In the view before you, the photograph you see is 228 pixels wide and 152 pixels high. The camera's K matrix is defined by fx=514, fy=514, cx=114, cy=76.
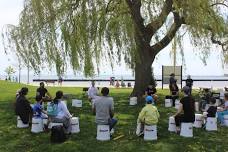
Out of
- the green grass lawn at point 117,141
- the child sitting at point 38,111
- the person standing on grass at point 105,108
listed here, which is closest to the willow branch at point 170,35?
the green grass lawn at point 117,141

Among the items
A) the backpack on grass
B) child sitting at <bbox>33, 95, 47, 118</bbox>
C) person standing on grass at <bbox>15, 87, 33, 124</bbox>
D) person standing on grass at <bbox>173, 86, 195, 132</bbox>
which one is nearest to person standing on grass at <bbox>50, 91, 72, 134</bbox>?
the backpack on grass

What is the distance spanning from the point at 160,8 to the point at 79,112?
612 cm

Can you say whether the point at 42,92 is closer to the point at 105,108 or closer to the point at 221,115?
the point at 105,108

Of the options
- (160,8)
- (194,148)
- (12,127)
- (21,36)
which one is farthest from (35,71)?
(194,148)

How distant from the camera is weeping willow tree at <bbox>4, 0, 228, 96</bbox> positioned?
68.6ft

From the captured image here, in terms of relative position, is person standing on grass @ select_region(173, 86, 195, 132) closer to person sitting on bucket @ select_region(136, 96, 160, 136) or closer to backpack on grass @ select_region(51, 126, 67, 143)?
person sitting on bucket @ select_region(136, 96, 160, 136)

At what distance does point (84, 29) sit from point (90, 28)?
259 mm

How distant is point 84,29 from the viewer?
21016 mm

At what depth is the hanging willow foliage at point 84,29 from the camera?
20.9 meters

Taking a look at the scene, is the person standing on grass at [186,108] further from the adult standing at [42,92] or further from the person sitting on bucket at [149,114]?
the adult standing at [42,92]

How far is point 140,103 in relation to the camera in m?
24.1

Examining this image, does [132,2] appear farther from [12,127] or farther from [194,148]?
[194,148]

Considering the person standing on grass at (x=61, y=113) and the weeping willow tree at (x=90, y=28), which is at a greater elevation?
the weeping willow tree at (x=90, y=28)

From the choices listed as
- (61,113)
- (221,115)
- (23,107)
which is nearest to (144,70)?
(221,115)
